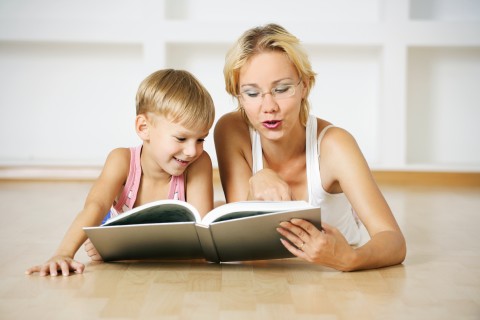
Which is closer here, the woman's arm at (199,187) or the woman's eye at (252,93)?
the woman's eye at (252,93)

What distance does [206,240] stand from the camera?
178cm

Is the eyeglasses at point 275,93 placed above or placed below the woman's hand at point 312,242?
above

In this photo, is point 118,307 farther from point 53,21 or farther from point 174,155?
point 53,21

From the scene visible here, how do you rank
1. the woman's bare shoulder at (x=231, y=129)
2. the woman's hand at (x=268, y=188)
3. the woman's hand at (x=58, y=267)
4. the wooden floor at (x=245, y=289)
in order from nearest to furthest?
the wooden floor at (x=245, y=289), the woman's hand at (x=58, y=267), the woman's hand at (x=268, y=188), the woman's bare shoulder at (x=231, y=129)

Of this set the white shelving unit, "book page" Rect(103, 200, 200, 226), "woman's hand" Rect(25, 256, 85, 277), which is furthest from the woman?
the white shelving unit

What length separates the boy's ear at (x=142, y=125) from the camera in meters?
2.17

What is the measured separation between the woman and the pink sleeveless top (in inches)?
5.7

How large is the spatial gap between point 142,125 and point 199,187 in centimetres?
26

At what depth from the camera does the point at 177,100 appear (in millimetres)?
2068

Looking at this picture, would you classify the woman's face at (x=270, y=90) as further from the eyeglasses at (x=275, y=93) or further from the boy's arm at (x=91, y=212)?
the boy's arm at (x=91, y=212)

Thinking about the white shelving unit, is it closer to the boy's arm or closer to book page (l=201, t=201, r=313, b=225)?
the boy's arm

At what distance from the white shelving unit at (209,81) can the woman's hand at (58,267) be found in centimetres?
271

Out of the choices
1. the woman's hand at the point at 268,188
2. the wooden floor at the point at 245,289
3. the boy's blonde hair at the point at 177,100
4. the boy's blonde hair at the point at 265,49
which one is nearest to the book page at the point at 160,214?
the wooden floor at the point at 245,289

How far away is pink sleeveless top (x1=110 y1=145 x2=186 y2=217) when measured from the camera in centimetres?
220
